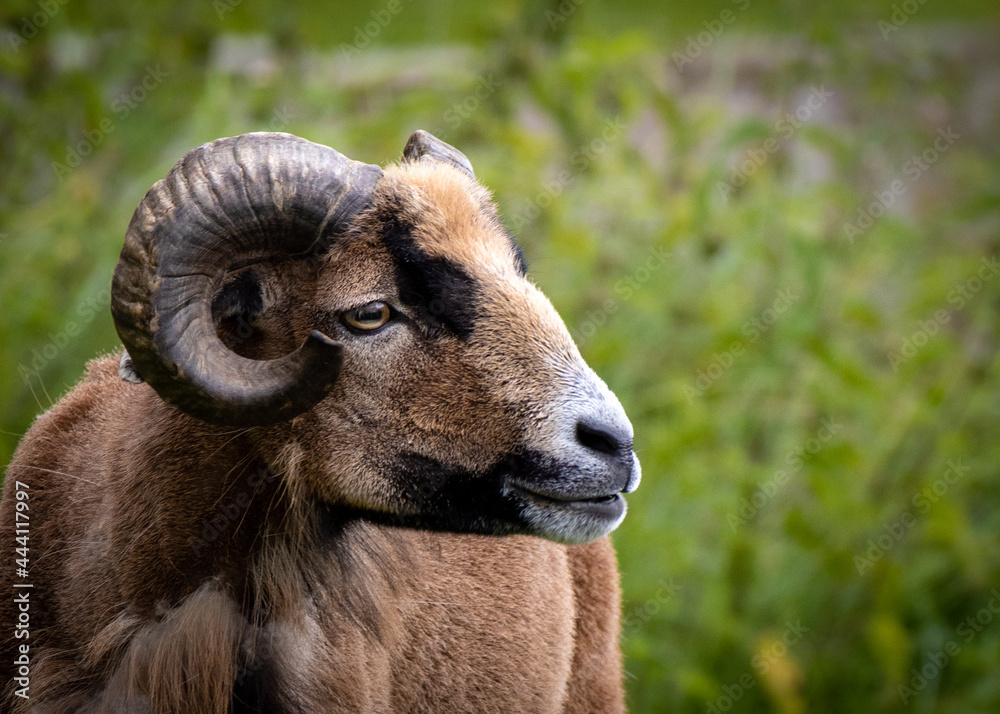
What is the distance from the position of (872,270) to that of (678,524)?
7.37 ft

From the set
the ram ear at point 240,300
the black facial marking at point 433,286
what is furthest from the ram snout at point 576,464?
the ram ear at point 240,300

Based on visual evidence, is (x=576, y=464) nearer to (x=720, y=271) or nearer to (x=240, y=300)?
(x=240, y=300)

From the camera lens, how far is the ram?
250cm

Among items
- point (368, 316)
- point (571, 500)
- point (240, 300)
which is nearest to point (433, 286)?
point (368, 316)

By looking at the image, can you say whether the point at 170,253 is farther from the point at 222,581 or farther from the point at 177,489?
the point at 222,581

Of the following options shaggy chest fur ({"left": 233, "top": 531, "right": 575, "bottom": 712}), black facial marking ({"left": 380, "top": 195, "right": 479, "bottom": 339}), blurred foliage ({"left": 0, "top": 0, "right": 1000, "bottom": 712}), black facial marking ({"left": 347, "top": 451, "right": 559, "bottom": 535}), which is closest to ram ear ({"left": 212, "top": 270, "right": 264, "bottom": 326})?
black facial marking ({"left": 380, "top": 195, "right": 479, "bottom": 339})

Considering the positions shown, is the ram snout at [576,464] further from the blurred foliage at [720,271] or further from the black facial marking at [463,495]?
the blurred foliage at [720,271]

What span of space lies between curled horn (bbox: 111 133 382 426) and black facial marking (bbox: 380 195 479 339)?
0.31m

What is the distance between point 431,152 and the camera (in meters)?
3.36

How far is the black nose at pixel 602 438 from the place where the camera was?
8.43 ft

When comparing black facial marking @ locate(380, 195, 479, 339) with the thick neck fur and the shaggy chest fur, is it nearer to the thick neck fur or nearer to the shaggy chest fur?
the thick neck fur

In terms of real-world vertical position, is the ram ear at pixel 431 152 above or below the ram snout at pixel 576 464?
above

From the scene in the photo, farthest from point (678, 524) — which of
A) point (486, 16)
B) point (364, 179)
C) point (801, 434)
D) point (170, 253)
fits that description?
point (170, 253)

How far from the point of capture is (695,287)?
6258 mm
